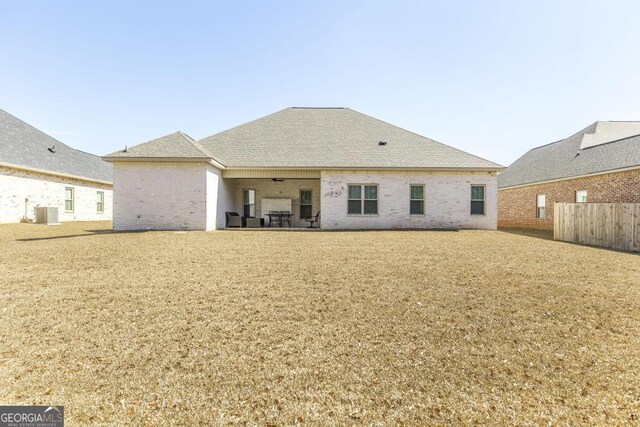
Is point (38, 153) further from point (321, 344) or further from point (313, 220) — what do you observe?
point (321, 344)

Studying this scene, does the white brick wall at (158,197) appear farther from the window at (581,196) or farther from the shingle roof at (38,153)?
the window at (581,196)

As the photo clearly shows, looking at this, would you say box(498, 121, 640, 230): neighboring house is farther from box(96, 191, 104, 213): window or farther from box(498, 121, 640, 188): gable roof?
box(96, 191, 104, 213): window

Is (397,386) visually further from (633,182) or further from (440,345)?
Answer: (633,182)

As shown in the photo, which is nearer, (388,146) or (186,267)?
(186,267)

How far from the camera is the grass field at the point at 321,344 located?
243cm

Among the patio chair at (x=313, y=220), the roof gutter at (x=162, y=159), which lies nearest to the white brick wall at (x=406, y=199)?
the patio chair at (x=313, y=220)

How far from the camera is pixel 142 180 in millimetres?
14414

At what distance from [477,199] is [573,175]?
6747mm

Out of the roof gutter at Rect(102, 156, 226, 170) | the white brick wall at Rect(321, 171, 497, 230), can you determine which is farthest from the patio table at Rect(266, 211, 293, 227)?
the roof gutter at Rect(102, 156, 226, 170)

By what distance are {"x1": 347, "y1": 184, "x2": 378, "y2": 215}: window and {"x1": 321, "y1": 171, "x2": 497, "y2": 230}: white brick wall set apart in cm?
25

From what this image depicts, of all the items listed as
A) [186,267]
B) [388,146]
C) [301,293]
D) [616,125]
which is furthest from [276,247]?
[616,125]

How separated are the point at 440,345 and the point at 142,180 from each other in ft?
50.0

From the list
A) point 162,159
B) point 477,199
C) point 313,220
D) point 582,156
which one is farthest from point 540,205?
point 162,159

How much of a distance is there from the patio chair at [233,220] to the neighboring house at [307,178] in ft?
1.54
